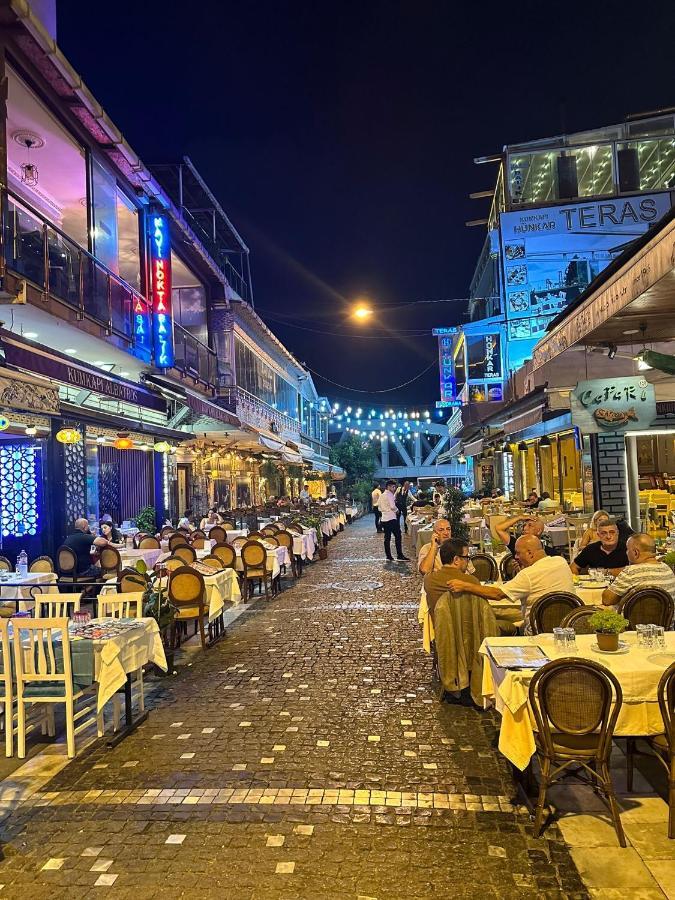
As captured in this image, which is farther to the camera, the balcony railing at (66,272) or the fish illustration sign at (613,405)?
the balcony railing at (66,272)

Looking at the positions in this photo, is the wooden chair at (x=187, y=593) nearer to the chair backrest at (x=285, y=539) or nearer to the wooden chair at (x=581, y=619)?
the wooden chair at (x=581, y=619)

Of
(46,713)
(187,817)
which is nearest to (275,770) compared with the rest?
(187,817)

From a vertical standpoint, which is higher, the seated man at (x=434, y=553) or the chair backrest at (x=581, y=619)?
the seated man at (x=434, y=553)

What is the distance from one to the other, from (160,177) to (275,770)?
75.2 ft

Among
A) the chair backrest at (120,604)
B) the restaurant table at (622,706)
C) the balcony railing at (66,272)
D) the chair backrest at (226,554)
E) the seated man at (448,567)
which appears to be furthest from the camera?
the chair backrest at (226,554)

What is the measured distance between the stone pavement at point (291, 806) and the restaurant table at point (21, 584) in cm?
251

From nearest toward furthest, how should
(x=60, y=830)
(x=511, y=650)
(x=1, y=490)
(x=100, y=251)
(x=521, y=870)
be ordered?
(x=521, y=870)
(x=60, y=830)
(x=511, y=650)
(x=1, y=490)
(x=100, y=251)

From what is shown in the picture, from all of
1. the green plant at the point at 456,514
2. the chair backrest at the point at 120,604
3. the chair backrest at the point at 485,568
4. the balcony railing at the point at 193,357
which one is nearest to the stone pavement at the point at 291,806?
the chair backrest at the point at 120,604

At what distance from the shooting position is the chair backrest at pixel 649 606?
5160 mm

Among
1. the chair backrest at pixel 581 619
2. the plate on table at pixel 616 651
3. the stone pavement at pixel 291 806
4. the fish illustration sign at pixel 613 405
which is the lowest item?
the stone pavement at pixel 291 806

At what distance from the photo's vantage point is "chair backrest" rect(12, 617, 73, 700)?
489 centimetres

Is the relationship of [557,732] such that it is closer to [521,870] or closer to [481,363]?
[521,870]

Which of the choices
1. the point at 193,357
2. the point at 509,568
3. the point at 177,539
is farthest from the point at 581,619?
the point at 193,357

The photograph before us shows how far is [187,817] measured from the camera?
395cm
